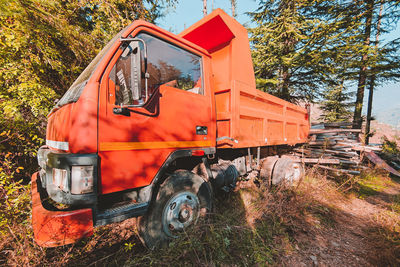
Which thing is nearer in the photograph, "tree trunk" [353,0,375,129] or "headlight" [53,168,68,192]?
"headlight" [53,168,68,192]

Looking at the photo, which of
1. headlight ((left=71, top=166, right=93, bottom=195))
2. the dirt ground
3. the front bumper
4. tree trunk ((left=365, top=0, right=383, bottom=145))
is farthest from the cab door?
tree trunk ((left=365, top=0, right=383, bottom=145))

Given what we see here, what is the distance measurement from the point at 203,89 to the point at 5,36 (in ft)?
11.5

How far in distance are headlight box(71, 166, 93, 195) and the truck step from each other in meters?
0.29

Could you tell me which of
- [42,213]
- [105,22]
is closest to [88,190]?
[42,213]

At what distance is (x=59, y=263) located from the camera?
167 cm

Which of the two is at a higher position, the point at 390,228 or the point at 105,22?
the point at 105,22

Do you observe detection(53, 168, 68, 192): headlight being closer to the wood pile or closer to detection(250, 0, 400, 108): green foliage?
the wood pile

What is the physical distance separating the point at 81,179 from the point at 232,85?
242 centimetres

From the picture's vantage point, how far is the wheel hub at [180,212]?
2.03 meters

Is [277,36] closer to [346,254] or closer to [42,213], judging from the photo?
[346,254]

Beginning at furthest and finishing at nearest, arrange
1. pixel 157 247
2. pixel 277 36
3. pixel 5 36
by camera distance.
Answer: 1. pixel 277 36
2. pixel 5 36
3. pixel 157 247

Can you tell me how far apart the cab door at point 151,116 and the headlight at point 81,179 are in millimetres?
116

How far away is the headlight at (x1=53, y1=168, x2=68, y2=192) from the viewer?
4.69ft

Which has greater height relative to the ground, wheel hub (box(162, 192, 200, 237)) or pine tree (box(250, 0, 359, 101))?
pine tree (box(250, 0, 359, 101))
